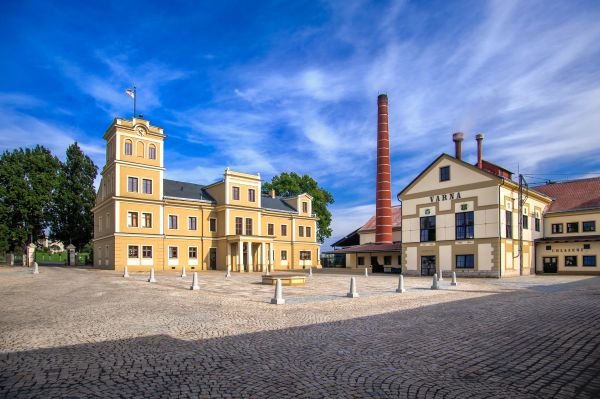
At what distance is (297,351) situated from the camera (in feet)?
23.6

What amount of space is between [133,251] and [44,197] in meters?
20.2

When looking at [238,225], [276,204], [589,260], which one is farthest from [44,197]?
[589,260]

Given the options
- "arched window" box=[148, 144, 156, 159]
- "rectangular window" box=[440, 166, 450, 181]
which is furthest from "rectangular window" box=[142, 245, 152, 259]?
"rectangular window" box=[440, 166, 450, 181]

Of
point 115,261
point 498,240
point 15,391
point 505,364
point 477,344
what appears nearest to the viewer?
point 15,391

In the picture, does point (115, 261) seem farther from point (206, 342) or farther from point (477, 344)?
point (477, 344)

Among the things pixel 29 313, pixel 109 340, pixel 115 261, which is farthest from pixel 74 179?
pixel 109 340

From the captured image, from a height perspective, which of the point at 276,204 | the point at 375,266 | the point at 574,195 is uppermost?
the point at 574,195

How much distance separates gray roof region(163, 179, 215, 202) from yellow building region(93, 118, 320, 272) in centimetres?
14

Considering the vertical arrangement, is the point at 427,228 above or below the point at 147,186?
below

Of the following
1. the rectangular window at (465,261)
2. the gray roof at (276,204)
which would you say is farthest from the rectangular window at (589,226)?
the gray roof at (276,204)

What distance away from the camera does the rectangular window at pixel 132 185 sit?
40.0 metres

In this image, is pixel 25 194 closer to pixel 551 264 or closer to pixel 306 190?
pixel 306 190

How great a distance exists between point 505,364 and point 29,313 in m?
11.9

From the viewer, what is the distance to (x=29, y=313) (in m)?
11.3
